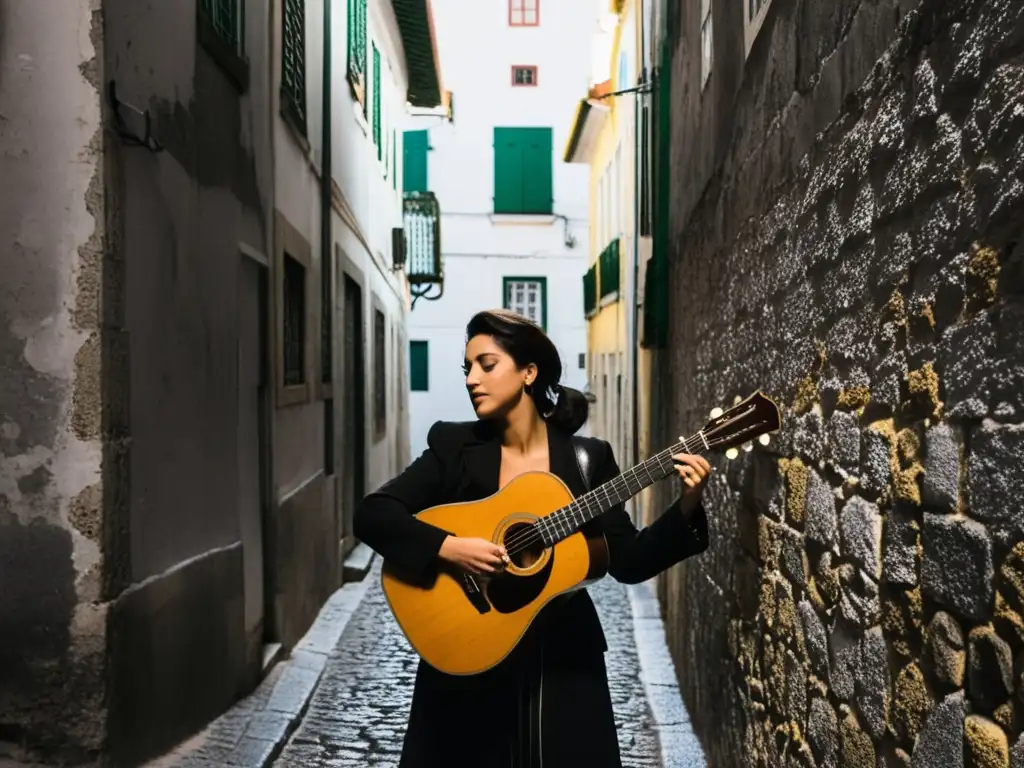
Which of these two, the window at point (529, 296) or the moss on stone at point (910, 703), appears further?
the window at point (529, 296)

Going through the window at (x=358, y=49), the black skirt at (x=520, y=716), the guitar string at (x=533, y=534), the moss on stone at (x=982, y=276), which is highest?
the window at (x=358, y=49)

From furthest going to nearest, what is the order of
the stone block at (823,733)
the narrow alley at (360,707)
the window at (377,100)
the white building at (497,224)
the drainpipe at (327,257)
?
the white building at (497,224) < the window at (377,100) < the drainpipe at (327,257) < the narrow alley at (360,707) < the stone block at (823,733)

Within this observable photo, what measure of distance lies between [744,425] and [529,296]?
23754 mm

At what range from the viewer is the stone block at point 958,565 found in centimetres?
172

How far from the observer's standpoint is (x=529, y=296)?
26562 millimetres

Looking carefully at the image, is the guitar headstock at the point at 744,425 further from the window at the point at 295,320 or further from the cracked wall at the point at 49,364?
the window at the point at 295,320

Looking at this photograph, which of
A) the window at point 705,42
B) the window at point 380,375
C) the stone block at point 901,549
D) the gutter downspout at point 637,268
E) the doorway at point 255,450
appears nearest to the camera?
the stone block at point 901,549

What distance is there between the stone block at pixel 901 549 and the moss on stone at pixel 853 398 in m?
0.29

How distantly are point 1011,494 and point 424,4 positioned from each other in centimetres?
1428

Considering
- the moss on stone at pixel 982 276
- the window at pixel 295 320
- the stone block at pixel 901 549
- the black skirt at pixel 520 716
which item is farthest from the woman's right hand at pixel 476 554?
the window at pixel 295 320

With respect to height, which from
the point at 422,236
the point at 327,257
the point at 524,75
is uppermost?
the point at 524,75

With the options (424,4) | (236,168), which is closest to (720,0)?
(236,168)

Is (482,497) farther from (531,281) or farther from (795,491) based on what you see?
(531,281)

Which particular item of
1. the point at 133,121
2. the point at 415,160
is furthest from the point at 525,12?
the point at 133,121
